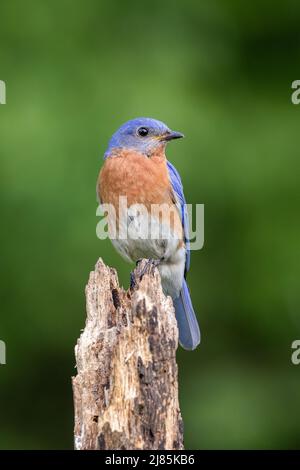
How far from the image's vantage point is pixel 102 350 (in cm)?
432

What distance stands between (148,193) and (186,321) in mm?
1177

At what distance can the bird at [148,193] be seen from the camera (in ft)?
19.7

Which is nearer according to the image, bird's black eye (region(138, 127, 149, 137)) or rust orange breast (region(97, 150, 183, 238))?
rust orange breast (region(97, 150, 183, 238))

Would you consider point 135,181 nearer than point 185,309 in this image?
Yes

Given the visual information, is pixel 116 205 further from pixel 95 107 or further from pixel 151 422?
pixel 151 422

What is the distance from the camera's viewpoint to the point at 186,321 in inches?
261

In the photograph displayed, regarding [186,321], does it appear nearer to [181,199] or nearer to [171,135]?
[181,199]

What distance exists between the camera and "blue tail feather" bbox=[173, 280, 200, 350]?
656 cm

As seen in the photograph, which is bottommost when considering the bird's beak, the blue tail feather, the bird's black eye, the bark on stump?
the bark on stump

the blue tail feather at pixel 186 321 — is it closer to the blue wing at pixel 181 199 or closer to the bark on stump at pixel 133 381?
the blue wing at pixel 181 199

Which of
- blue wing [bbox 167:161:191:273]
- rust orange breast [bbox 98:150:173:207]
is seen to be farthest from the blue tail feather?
rust orange breast [bbox 98:150:173:207]

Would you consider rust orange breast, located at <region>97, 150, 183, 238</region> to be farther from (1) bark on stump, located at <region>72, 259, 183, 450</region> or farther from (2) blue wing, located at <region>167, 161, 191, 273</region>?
(1) bark on stump, located at <region>72, 259, 183, 450</region>

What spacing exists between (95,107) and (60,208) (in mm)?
968

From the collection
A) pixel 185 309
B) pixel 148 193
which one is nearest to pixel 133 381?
pixel 148 193
